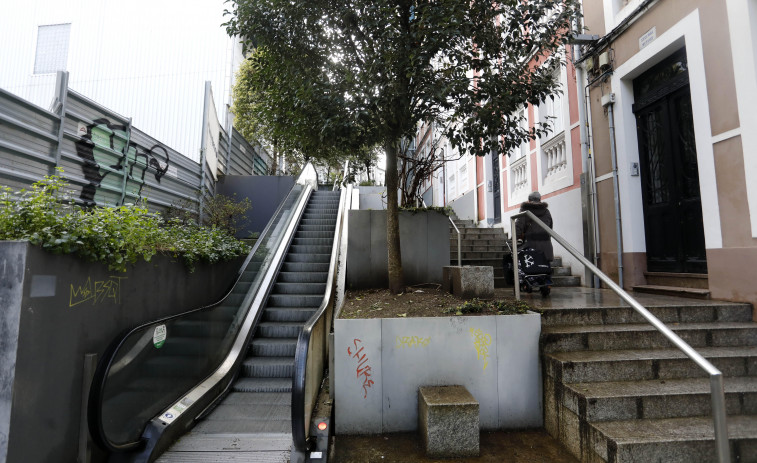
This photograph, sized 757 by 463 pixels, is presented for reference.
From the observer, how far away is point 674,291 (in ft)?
17.8

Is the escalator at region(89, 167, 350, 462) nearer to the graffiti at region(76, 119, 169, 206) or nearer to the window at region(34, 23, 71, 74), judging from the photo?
the graffiti at region(76, 119, 169, 206)

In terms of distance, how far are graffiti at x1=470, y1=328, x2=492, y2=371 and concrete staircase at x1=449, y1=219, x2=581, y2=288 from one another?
3.47 m

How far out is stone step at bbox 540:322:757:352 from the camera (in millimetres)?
3928

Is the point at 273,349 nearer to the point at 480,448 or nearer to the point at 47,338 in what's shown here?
the point at 47,338

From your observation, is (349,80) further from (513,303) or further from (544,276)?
(544,276)

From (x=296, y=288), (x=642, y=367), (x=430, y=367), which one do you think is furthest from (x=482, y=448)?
(x=296, y=288)

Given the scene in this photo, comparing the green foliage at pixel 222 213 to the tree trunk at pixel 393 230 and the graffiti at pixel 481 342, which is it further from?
the graffiti at pixel 481 342

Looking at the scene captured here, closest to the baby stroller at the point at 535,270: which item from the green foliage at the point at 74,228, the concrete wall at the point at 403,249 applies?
the concrete wall at the point at 403,249

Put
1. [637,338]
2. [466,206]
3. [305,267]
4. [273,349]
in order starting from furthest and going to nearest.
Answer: [466,206]
[305,267]
[273,349]
[637,338]

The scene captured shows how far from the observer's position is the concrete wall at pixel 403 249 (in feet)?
20.6

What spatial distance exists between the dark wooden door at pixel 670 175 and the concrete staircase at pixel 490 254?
152 centimetres

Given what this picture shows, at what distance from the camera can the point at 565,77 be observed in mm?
8219

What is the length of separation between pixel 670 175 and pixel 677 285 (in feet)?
5.61

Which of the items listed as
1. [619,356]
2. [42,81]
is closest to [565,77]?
[619,356]
